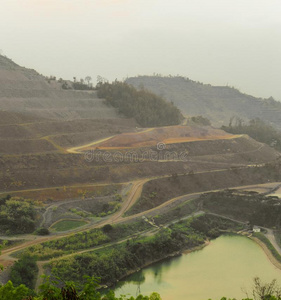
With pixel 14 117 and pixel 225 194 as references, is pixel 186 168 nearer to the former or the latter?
pixel 225 194

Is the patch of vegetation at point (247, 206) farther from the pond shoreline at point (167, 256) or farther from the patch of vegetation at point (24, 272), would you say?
the patch of vegetation at point (24, 272)

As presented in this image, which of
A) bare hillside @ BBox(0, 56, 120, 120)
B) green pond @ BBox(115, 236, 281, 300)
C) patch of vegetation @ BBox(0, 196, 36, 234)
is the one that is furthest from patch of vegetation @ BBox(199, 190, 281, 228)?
bare hillside @ BBox(0, 56, 120, 120)

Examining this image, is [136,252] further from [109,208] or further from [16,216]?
[16,216]

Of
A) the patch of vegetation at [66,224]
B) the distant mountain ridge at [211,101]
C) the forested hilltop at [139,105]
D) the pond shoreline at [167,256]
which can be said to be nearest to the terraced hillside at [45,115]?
the forested hilltop at [139,105]

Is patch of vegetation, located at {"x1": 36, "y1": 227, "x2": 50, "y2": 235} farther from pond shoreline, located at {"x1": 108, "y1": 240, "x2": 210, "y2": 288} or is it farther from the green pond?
the green pond

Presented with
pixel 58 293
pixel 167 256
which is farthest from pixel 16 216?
pixel 58 293
